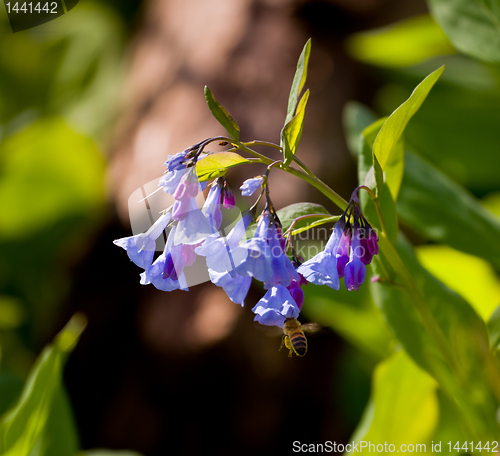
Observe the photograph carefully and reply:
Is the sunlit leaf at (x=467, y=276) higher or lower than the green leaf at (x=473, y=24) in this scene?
lower

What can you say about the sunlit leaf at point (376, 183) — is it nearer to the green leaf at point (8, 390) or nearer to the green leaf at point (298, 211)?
the green leaf at point (298, 211)

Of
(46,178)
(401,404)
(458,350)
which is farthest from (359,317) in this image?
(46,178)

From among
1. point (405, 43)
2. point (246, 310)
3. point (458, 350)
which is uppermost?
point (405, 43)

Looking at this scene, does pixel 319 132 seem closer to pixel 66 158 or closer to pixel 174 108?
pixel 174 108

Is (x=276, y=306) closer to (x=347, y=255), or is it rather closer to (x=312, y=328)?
(x=347, y=255)

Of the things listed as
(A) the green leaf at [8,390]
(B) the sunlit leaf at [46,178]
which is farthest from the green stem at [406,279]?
(B) the sunlit leaf at [46,178]
